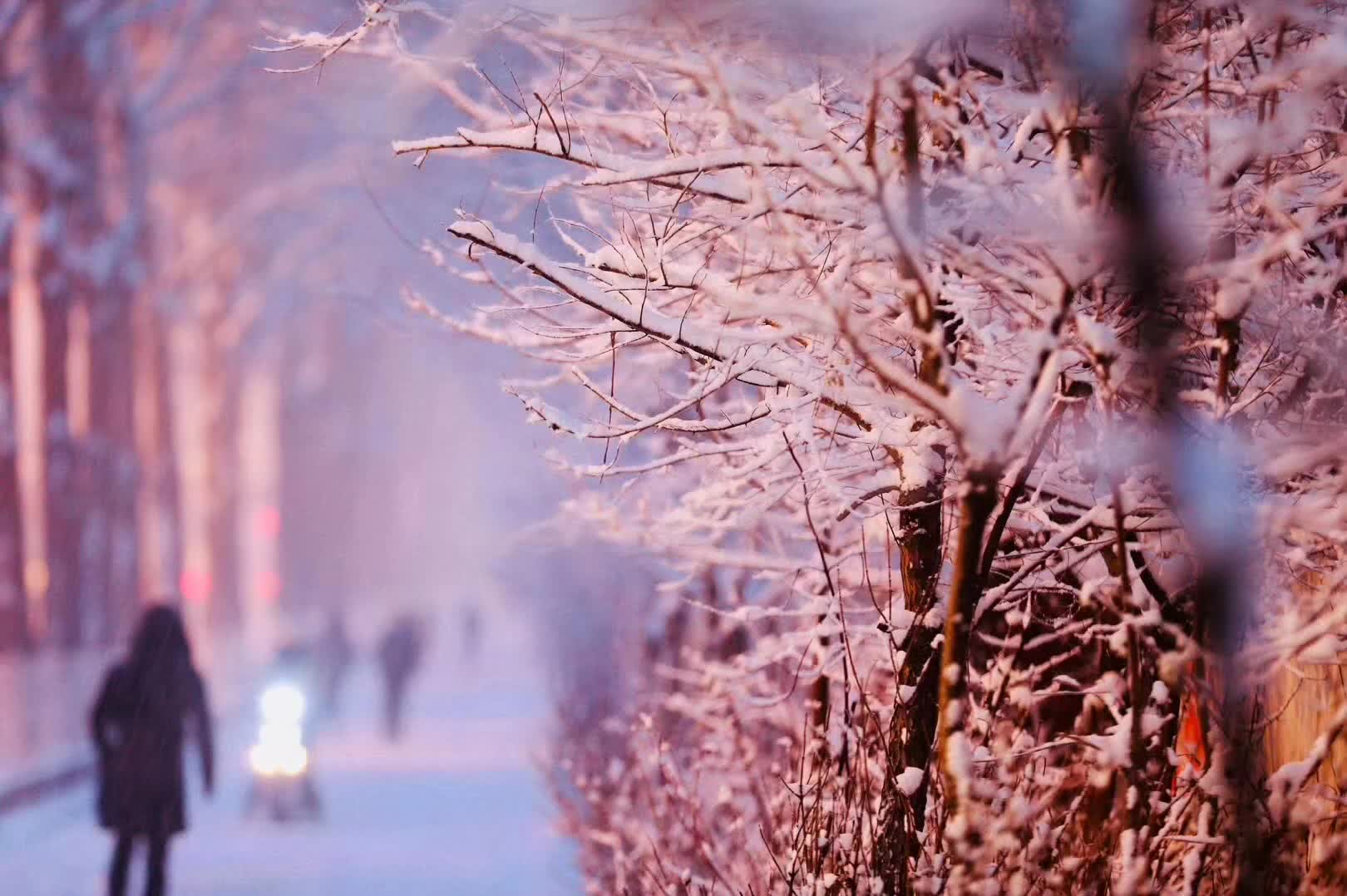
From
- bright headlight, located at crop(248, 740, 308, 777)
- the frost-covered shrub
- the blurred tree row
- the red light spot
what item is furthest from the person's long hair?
the red light spot

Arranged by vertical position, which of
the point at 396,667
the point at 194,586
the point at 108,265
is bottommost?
the point at 396,667

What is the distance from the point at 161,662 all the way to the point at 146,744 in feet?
1.98

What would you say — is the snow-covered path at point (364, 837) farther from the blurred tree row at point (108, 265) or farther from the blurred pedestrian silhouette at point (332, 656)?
the blurred tree row at point (108, 265)

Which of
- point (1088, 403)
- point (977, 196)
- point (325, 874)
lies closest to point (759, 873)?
point (1088, 403)

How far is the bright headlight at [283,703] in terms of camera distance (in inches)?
659

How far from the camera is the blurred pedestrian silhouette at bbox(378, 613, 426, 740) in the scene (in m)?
24.0

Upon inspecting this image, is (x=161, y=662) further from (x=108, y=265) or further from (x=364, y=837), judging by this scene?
(x=108, y=265)

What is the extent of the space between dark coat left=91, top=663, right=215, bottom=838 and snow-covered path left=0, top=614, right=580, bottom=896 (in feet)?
5.65

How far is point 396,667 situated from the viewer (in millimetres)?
24219

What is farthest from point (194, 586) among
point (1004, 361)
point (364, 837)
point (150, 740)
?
point (1004, 361)

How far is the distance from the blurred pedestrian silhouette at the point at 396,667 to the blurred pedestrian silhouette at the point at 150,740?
45.0 ft

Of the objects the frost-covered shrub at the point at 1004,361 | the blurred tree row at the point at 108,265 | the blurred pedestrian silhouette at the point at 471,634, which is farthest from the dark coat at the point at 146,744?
the blurred pedestrian silhouette at the point at 471,634

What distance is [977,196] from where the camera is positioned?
4.72 meters

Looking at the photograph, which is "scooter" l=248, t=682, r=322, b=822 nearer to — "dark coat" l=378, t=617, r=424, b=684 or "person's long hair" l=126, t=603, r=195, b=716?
"person's long hair" l=126, t=603, r=195, b=716
